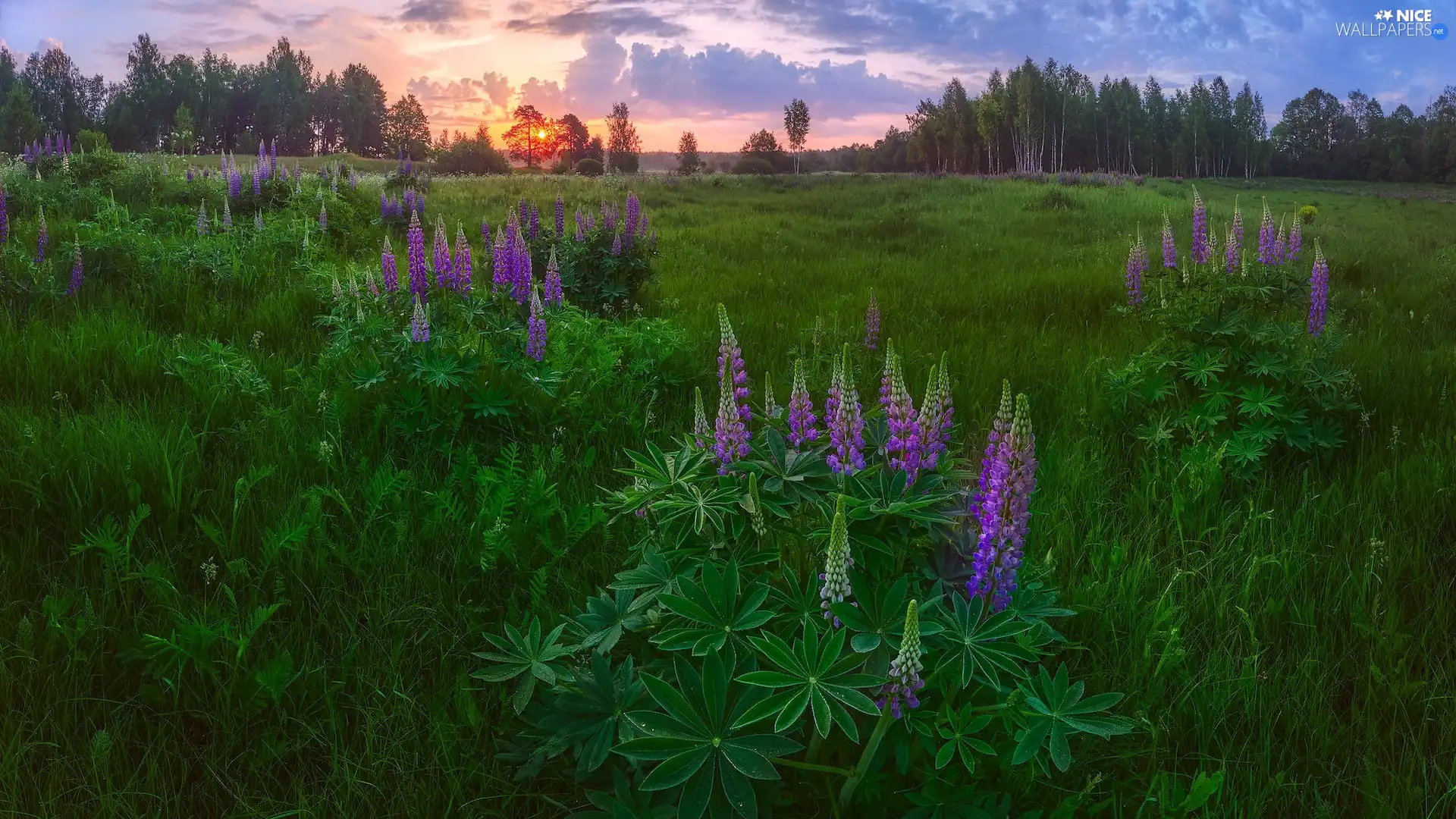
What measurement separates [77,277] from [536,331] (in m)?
4.09

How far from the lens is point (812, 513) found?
110 inches

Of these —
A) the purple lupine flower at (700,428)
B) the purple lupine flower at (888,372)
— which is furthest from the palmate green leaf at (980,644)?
the purple lupine flower at (700,428)

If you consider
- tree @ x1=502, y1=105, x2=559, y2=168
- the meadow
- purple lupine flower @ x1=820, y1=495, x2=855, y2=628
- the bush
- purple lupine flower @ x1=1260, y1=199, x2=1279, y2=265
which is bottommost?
the meadow

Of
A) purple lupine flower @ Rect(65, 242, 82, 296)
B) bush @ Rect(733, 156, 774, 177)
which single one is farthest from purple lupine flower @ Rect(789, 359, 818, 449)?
bush @ Rect(733, 156, 774, 177)

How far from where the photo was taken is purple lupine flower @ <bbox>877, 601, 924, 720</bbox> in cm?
143

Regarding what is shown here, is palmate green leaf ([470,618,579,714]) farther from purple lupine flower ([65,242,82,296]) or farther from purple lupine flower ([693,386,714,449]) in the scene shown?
purple lupine flower ([65,242,82,296])

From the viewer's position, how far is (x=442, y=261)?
497 cm

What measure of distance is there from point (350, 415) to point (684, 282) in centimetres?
531

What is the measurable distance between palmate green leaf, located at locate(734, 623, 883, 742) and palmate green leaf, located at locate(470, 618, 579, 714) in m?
0.61

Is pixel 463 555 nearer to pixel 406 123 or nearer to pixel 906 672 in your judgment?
pixel 906 672

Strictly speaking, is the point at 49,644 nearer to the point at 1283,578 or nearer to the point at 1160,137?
the point at 1283,578

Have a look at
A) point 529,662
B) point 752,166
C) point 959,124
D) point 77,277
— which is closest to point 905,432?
point 529,662

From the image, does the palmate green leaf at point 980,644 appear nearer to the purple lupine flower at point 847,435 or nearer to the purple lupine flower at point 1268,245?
the purple lupine flower at point 847,435

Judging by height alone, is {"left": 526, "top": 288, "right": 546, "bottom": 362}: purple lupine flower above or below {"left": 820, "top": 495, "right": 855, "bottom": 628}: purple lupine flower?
above
